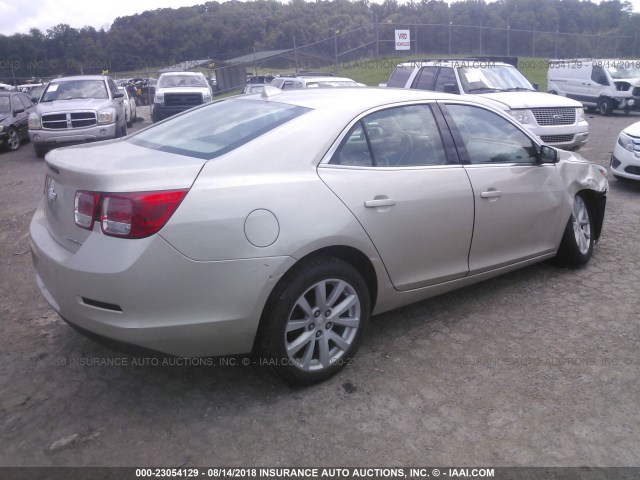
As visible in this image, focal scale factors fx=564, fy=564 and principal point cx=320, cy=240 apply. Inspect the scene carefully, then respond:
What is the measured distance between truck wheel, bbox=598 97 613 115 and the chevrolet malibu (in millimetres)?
16833

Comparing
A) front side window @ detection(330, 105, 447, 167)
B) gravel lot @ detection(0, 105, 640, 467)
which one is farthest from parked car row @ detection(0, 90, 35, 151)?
front side window @ detection(330, 105, 447, 167)

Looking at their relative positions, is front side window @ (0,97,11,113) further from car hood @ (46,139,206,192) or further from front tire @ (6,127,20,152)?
car hood @ (46,139,206,192)

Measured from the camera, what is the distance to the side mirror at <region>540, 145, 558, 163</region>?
14.2ft

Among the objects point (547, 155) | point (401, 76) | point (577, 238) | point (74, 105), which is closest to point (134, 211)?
point (547, 155)

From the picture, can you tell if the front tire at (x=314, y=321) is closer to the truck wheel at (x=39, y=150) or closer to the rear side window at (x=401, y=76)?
the rear side window at (x=401, y=76)

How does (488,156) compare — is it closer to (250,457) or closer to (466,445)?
(466,445)

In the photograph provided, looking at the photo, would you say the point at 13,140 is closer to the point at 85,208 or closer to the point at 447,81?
the point at 447,81

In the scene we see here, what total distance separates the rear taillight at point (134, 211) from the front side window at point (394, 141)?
3.32 ft

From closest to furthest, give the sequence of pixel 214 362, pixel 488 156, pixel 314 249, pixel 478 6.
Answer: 1. pixel 314 249
2. pixel 214 362
3. pixel 488 156
4. pixel 478 6

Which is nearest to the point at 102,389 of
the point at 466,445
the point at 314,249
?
the point at 314,249

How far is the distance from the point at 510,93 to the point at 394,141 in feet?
26.0

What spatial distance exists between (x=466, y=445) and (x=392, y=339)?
3.72ft

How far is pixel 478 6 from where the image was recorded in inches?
1575

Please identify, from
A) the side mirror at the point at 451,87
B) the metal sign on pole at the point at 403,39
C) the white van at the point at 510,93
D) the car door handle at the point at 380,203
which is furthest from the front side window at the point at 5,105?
the metal sign on pole at the point at 403,39
